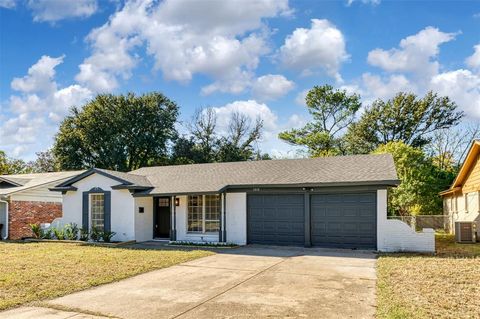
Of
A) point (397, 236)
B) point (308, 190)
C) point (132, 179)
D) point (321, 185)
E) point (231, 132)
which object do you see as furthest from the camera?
point (231, 132)

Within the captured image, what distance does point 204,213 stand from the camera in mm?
15953

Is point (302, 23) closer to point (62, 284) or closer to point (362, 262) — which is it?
point (362, 262)

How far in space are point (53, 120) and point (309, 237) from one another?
112 feet

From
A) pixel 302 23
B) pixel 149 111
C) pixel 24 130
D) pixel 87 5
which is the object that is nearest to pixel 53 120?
pixel 24 130

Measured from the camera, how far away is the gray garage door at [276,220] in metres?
14.2

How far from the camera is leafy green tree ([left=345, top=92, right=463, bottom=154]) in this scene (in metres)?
34.0

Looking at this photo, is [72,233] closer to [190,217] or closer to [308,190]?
[190,217]

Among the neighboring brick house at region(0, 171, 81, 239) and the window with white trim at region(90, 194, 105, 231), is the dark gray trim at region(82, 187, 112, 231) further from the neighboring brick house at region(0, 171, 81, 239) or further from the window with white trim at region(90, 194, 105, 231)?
the neighboring brick house at region(0, 171, 81, 239)

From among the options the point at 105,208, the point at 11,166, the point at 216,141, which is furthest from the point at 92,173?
the point at 11,166

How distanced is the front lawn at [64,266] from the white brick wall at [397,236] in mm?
6005

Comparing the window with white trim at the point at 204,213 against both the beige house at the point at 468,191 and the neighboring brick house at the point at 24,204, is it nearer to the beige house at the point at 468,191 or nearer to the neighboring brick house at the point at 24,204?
the neighboring brick house at the point at 24,204

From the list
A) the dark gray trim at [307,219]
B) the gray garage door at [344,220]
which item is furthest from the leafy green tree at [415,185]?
the dark gray trim at [307,219]

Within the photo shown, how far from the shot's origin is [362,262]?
10586 millimetres

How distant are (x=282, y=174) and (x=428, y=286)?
28.0 ft
